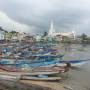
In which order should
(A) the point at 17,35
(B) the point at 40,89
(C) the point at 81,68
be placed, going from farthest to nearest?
(A) the point at 17,35, (C) the point at 81,68, (B) the point at 40,89

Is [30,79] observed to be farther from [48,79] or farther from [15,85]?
[15,85]

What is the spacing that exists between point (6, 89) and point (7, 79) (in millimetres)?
3056

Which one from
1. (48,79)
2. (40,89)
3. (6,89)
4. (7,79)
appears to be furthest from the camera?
(48,79)

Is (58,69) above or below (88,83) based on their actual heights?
above

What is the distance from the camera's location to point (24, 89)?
1484 centimetres

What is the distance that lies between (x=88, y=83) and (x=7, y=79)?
7392mm

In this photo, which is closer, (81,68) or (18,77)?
(18,77)

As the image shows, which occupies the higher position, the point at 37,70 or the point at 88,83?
the point at 37,70

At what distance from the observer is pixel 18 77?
1781 cm

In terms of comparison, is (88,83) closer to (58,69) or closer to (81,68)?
(58,69)

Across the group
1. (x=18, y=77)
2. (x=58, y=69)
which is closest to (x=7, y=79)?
(x=18, y=77)

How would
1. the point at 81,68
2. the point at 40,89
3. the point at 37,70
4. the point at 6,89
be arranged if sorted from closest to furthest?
the point at 6,89
the point at 40,89
the point at 37,70
the point at 81,68

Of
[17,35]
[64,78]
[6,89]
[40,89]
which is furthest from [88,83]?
[17,35]

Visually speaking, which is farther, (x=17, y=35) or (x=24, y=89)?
(x=17, y=35)
